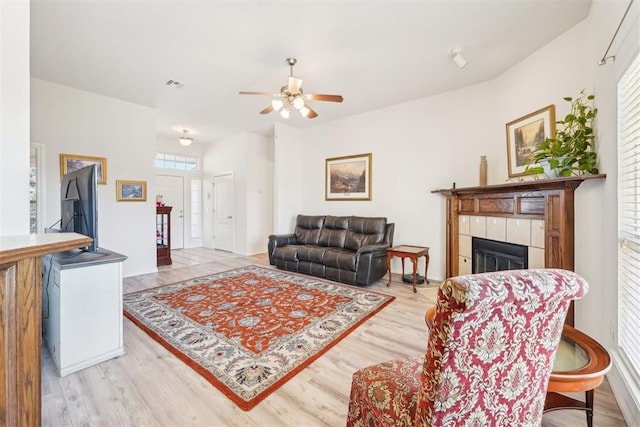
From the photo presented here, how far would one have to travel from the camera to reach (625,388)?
4.94ft

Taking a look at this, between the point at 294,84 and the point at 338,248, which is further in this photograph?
the point at 338,248

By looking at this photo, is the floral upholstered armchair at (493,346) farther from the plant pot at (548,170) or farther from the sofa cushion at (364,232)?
the sofa cushion at (364,232)

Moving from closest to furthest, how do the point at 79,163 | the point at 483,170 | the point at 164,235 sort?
the point at 483,170 → the point at 79,163 → the point at 164,235

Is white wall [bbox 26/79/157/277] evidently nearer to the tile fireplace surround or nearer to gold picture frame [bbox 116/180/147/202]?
gold picture frame [bbox 116/180/147/202]

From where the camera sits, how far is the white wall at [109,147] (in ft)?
11.8

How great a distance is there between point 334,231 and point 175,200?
4.51 metres

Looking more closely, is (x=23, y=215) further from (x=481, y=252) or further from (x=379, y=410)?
(x=481, y=252)

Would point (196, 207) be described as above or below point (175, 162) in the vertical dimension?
below

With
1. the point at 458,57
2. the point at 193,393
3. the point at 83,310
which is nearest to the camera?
the point at 193,393

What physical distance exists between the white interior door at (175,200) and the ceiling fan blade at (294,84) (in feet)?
16.9

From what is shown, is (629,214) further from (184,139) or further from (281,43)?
(184,139)

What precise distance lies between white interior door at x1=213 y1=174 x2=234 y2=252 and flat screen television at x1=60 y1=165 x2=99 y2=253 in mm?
4283

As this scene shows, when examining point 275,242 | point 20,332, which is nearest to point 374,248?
point 275,242

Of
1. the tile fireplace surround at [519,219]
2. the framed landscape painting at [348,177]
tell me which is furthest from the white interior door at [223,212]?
the tile fireplace surround at [519,219]
